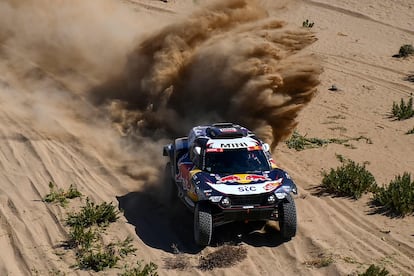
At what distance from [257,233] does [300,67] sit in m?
4.74

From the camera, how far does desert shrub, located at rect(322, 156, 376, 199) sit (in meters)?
14.0

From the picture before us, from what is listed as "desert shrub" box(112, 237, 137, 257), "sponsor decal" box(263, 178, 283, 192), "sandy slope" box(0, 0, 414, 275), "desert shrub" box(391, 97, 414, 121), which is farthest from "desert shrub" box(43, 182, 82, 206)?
"desert shrub" box(391, 97, 414, 121)

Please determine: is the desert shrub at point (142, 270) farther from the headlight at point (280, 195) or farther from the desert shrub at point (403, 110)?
the desert shrub at point (403, 110)

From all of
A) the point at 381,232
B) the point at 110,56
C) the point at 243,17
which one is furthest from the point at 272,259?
the point at 110,56

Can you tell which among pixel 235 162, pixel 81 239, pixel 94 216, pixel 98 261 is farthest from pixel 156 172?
pixel 98 261

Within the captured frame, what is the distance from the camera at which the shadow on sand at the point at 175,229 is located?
1196 cm

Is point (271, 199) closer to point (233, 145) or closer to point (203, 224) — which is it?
point (203, 224)

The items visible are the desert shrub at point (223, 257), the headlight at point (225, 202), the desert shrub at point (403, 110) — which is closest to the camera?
the desert shrub at point (223, 257)

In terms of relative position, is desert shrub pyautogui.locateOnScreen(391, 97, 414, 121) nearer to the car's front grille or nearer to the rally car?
the rally car

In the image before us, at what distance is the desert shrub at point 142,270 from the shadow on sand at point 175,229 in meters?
0.69

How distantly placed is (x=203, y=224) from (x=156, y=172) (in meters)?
3.91

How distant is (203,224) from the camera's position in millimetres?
11273

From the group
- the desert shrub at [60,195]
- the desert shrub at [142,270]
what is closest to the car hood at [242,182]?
the desert shrub at [142,270]

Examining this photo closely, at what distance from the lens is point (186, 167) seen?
12.7 m
